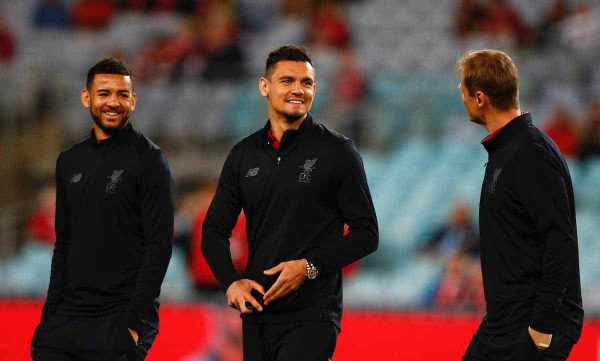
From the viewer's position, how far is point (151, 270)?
412 centimetres

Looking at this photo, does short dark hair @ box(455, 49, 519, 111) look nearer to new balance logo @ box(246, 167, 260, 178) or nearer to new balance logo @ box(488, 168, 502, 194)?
new balance logo @ box(488, 168, 502, 194)

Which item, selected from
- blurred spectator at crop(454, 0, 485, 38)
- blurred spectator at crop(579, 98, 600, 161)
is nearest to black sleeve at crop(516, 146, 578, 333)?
blurred spectator at crop(579, 98, 600, 161)

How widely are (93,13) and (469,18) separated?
4087 millimetres

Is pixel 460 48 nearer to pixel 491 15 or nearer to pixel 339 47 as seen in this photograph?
pixel 491 15

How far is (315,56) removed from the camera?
33.8ft

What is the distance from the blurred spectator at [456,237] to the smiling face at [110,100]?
4.39 metres

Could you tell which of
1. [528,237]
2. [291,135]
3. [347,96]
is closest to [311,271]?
[291,135]

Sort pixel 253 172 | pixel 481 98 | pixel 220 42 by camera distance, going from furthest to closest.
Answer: pixel 220 42 → pixel 253 172 → pixel 481 98

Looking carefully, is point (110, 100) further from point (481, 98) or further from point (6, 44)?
point (6, 44)

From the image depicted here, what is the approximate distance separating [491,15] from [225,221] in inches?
260

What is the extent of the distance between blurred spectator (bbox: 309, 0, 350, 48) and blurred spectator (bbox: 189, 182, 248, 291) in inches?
85.4

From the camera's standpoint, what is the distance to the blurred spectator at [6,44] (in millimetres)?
10859

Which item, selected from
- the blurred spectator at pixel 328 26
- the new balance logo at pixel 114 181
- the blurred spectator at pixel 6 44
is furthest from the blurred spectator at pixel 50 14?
the new balance logo at pixel 114 181

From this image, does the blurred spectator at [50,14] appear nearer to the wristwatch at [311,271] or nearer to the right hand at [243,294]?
the right hand at [243,294]
